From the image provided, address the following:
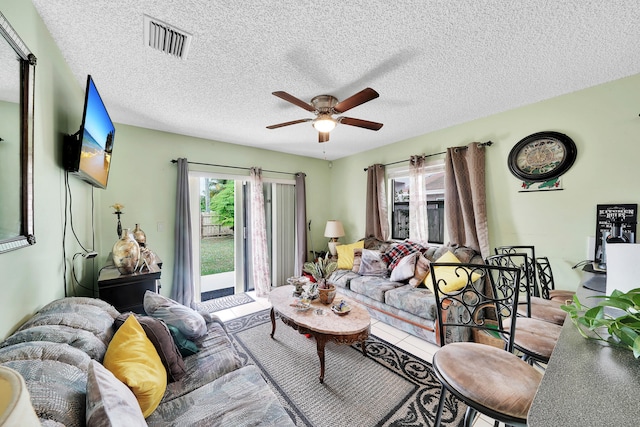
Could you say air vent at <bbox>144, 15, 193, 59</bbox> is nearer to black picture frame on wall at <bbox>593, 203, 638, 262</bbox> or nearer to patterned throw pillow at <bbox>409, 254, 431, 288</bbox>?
patterned throw pillow at <bbox>409, 254, 431, 288</bbox>

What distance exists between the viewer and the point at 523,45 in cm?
162

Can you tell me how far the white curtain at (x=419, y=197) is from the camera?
11.4 ft

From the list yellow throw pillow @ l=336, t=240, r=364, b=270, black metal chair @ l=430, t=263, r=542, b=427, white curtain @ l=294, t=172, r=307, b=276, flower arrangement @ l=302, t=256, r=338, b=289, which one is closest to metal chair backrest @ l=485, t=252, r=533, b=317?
black metal chair @ l=430, t=263, r=542, b=427

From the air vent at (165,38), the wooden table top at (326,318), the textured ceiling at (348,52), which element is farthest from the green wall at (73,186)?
the wooden table top at (326,318)

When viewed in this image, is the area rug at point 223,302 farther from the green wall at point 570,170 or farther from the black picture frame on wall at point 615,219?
the black picture frame on wall at point 615,219

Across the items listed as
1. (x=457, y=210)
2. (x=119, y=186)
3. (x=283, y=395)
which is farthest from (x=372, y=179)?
(x=119, y=186)

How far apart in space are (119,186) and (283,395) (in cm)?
305

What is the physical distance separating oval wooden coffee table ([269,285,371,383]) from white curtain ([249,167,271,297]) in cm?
160

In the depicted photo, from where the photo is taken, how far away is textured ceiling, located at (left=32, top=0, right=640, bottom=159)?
1344mm

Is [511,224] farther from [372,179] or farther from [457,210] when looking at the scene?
[372,179]

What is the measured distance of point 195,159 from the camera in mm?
3498

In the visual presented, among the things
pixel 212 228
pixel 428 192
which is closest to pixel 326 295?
pixel 428 192

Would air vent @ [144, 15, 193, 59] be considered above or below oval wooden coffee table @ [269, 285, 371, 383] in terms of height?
above

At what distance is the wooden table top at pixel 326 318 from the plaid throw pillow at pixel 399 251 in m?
1.27
